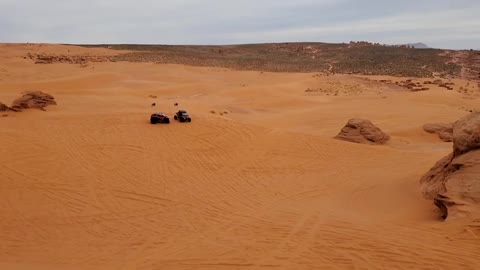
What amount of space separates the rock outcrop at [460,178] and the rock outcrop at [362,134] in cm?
619

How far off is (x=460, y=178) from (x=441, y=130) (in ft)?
38.5

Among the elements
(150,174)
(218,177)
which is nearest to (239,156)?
(218,177)

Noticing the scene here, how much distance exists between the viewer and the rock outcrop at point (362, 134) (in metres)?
17.1

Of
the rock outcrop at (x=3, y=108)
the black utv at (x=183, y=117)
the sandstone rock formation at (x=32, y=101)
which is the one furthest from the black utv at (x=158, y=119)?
the rock outcrop at (x=3, y=108)

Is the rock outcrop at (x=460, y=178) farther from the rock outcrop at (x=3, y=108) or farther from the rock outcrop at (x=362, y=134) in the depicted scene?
the rock outcrop at (x=3, y=108)

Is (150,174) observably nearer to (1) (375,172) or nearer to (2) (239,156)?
(2) (239,156)

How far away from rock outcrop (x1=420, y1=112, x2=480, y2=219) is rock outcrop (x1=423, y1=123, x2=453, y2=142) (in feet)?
29.8

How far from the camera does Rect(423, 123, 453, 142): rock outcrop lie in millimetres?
18964

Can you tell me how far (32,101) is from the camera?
1892cm

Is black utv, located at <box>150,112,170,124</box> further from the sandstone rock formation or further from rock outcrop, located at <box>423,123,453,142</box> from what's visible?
rock outcrop, located at <box>423,123,453,142</box>

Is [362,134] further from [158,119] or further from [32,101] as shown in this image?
[32,101]

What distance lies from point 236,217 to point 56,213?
3.93m

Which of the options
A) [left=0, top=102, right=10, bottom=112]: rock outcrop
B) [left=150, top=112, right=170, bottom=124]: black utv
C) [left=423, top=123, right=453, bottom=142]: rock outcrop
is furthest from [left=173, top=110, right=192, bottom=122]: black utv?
[left=423, top=123, right=453, bottom=142]: rock outcrop

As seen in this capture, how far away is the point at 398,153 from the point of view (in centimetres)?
1550
